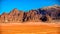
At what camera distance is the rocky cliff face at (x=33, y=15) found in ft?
10.3

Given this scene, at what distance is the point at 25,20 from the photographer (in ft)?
10.4

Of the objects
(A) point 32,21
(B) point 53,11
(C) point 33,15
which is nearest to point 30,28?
(A) point 32,21

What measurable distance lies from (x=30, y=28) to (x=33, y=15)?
0.84 ft

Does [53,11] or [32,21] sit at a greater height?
[53,11]

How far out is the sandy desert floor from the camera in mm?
3123

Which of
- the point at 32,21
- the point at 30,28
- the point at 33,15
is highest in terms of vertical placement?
the point at 33,15

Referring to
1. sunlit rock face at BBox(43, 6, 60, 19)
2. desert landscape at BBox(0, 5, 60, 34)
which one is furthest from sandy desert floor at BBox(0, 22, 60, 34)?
sunlit rock face at BBox(43, 6, 60, 19)

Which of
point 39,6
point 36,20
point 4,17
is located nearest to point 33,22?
point 36,20

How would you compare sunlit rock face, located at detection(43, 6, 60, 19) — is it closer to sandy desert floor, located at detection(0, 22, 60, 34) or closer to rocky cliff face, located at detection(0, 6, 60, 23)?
rocky cliff face, located at detection(0, 6, 60, 23)

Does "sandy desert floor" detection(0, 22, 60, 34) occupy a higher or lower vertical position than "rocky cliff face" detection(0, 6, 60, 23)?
lower

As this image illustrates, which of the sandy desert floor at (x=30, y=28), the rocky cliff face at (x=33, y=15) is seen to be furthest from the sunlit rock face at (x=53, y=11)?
the sandy desert floor at (x=30, y=28)

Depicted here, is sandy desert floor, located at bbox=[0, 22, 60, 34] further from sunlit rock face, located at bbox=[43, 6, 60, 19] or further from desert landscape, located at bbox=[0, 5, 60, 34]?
sunlit rock face, located at bbox=[43, 6, 60, 19]

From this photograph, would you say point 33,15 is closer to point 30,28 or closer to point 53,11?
point 30,28

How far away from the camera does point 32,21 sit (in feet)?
10.4
